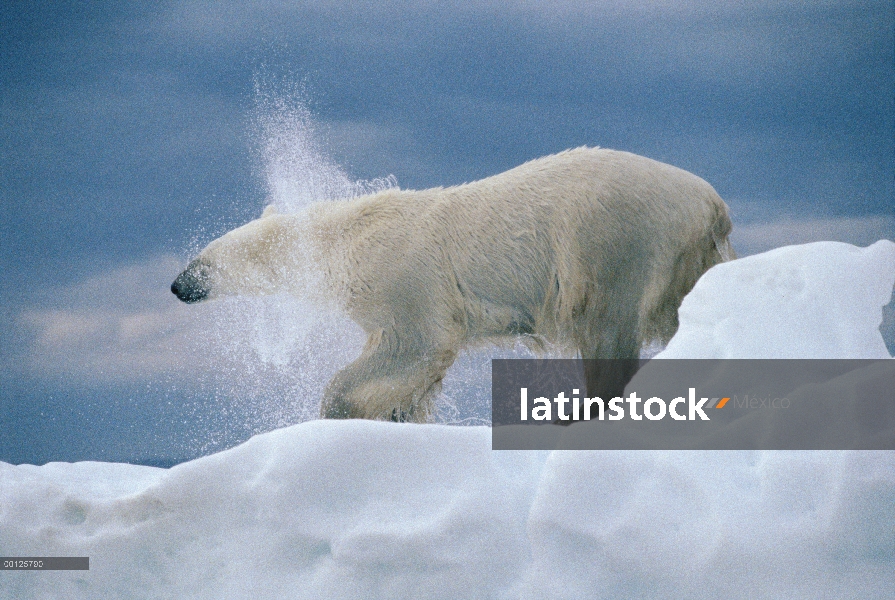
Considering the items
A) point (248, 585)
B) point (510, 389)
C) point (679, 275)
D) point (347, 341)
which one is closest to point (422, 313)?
point (347, 341)

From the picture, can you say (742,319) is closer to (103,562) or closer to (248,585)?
(248,585)

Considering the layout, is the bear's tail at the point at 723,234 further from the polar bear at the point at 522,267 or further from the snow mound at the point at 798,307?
the snow mound at the point at 798,307

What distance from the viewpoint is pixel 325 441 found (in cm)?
312

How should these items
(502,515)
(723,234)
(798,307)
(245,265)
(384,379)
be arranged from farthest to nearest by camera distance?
(245,265) → (723,234) → (384,379) → (798,307) → (502,515)

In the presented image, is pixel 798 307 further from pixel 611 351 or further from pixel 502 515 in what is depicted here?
pixel 611 351

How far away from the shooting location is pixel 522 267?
5637 millimetres

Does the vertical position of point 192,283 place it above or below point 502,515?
above

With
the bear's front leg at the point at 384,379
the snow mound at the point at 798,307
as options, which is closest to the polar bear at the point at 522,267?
the bear's front leg at the point at 384,379

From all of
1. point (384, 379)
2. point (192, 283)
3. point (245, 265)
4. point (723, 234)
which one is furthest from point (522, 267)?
point (192, 283)

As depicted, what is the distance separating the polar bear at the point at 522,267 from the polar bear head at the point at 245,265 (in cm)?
32

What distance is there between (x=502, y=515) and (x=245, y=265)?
146 inches

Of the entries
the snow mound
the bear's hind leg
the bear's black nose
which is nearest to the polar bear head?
the bear's black nose

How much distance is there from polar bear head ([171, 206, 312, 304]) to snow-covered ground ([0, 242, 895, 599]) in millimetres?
2836

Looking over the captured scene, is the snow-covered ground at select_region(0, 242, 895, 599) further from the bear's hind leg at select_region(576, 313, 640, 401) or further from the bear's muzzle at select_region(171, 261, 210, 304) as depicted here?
the bear's muzzle at select_region(171, 261, 210, 304)
